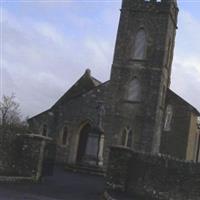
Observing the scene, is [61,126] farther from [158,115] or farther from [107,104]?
[158,115]

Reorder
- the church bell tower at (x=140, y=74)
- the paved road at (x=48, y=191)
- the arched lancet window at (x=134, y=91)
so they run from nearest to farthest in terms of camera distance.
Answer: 1. the paved road at (x=48, y=191)
2. the church bell tower at (x=140, y=74)
3. the arched lancet window at (x=134, y=91)

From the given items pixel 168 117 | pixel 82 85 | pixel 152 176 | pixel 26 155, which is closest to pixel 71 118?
pixel 82 85

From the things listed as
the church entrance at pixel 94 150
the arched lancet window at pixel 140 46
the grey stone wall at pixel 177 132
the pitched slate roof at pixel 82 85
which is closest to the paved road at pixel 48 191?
the church entrance at pixel 94 150

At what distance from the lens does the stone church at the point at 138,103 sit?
138 ft

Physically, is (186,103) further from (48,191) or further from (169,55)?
(48,191)

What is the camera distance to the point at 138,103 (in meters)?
42.2

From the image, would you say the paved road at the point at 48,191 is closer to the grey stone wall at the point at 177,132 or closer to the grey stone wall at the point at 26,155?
the grey stone wall at the point at 26,155

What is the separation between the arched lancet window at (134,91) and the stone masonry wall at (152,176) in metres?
20.4

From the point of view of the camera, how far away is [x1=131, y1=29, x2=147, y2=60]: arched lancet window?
4275 centimetres

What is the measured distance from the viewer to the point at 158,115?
4209cm

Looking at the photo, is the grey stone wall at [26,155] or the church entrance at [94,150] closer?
the grey stone wall at [26,155]

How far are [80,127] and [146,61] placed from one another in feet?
24.3

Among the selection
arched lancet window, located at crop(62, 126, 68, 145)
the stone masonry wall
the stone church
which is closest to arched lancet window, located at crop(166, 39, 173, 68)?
the stone church

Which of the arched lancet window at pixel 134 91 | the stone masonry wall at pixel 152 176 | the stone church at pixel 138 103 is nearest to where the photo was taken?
the stone masonry wall at pixel 152 176
